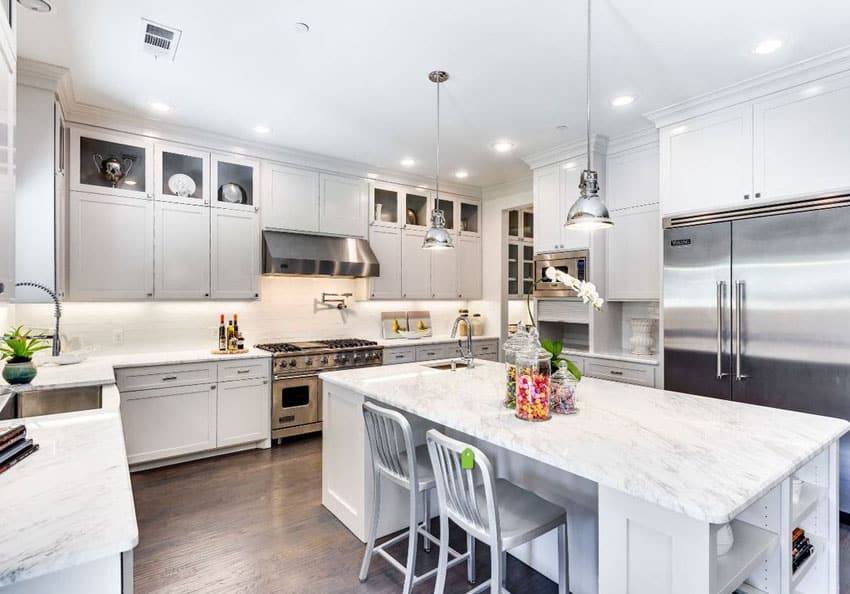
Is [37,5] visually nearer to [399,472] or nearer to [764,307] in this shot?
[399,472]

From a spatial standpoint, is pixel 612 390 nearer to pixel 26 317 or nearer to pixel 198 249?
pixel 198 249

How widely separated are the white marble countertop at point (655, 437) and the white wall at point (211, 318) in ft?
8.18

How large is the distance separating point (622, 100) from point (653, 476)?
9.76 feet

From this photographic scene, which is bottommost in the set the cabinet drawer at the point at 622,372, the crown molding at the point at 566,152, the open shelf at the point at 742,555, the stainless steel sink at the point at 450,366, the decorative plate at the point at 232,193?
the open shelf at the point at 742,555

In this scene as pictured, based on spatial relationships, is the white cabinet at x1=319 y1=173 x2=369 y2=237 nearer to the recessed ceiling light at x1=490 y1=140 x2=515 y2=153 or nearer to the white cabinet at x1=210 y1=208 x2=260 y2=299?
the white cabinet at x1=210 y1=208 x2=260 y2=299

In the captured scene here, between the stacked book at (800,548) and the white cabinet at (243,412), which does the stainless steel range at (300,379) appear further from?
the stacked book at (800,548)

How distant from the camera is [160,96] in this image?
10.9 feet

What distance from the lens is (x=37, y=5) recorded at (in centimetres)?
225

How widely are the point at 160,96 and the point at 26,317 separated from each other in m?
2.00

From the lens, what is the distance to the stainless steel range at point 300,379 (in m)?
4.15

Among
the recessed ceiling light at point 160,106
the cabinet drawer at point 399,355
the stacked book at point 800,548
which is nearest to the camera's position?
the stacked book at point 800,548

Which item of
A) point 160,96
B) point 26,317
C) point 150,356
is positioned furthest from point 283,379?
point 160,96

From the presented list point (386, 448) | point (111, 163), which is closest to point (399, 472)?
point (386, 448)

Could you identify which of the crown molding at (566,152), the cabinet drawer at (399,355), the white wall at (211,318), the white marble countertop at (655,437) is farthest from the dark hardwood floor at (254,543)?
the crown molding at (566,152)
